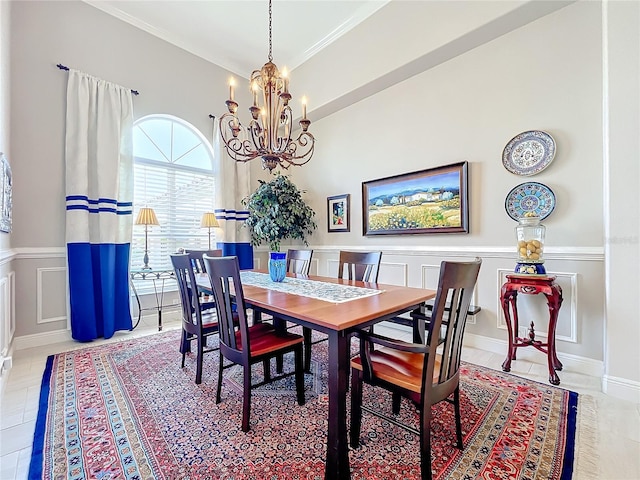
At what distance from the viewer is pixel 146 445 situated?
156 centimetres

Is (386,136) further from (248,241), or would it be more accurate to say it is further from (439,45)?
(248,241)

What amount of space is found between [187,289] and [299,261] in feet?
4.05

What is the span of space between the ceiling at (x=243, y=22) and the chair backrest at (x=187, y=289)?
10.1ft

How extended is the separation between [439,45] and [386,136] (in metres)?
1.08

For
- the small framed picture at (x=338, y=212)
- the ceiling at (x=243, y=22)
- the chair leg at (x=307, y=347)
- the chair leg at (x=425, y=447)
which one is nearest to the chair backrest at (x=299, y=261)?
the chair leg at (x=307, y=347)

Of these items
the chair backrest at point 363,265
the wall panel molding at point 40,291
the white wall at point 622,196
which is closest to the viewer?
the white wall at point 622,196

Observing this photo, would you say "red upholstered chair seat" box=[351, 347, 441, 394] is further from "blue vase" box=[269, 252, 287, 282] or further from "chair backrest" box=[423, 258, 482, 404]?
"blue vase" box=[269, 252, 287, 282]

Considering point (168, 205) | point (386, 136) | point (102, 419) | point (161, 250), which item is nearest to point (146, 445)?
point (102, 419)

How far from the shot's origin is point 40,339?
304 centimetres

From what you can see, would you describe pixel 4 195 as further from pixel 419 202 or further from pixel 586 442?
pixel 586 442

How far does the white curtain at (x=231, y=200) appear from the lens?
4.39m

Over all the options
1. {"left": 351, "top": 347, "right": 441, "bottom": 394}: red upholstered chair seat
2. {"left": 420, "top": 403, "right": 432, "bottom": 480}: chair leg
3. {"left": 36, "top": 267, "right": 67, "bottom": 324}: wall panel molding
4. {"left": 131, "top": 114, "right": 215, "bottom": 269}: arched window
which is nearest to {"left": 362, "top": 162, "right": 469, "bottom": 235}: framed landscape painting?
{"left": 351, "top": 347, "right": 441, "bottom": 394}: red upholstered chair seat

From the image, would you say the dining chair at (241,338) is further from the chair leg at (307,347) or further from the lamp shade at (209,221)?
the lamp shade at (209,221)

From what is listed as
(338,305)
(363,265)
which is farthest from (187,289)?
(363,265)
